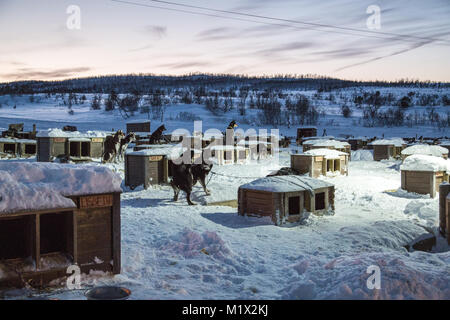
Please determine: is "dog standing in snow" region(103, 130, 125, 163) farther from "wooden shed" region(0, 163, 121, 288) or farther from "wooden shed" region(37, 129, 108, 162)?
"wooden shed" region(0, 163, 121, 288)

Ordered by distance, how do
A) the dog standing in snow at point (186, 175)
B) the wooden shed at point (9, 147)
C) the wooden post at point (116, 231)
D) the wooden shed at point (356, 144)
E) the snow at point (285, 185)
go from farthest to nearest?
the wooden shed at point (356, 144) < the wooden shed at point (9, 147) < the dog standing in snow at point (186, 175) < the snow at point (285, 185) < the wooden post at point (116, 231)

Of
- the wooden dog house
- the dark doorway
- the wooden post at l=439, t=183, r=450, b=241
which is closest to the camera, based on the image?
the wooden post at l=439, t=183, r=450, b=241

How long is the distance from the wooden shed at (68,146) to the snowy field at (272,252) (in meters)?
10.7

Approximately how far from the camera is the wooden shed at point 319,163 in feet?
82.0

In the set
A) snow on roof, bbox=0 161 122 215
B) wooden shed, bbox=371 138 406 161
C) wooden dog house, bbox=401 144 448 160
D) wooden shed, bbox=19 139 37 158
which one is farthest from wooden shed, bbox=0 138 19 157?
wooden shed, bbox=371 138 406 161

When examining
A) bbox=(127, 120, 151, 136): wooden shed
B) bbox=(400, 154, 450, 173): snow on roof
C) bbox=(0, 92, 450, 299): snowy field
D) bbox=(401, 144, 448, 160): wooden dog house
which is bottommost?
bbox=(0, 92, 450, 299): snowy field

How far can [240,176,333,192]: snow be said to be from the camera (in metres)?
14.0

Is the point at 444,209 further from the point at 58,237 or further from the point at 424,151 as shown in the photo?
the point at 424,151

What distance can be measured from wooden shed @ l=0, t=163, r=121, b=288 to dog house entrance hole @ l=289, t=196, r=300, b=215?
7.48m

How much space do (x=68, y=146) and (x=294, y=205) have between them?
17876mm

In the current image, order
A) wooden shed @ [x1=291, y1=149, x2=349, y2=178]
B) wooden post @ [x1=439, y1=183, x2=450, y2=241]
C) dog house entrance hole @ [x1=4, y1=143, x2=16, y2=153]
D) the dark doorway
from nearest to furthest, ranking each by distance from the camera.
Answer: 1. wooden post @ [x1=439, y1=183, x2=450, y2=241]
2. the dark doorway
3. wooden shed @ [x1=291, y1=149, x2=349, y2=178]
4. dog house entrance hole @ [x1=4, y1=143, x2=16, y2=153]

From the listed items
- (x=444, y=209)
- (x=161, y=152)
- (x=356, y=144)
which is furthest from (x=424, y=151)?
(x=161, y=152)

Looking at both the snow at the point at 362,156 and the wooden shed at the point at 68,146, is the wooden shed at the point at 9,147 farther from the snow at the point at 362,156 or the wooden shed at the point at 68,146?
Result: the snow at the point at 362,156

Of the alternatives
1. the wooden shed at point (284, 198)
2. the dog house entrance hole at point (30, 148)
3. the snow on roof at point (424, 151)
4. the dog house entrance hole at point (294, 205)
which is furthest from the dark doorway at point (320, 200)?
the dog house entrance hole at point (30, 148)
